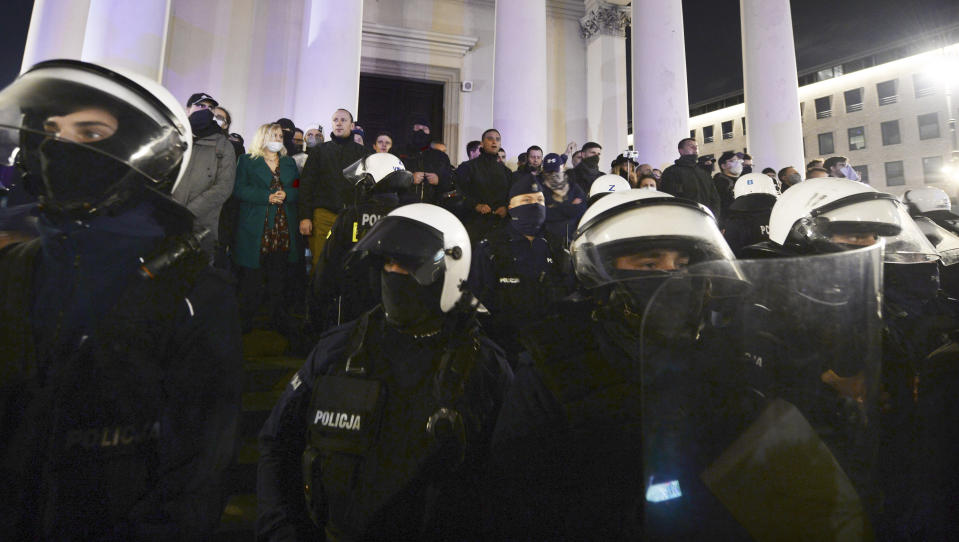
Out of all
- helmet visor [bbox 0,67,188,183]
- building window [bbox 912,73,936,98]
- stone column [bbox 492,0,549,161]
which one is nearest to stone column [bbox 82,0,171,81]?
stone column [bbox 492,0,549,161]

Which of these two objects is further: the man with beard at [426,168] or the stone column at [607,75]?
the stone column at [607,75]

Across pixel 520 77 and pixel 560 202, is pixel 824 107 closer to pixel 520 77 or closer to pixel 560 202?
pixel 520 77

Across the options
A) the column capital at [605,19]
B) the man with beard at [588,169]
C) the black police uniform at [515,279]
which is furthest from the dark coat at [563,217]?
the column capital at [605,19]

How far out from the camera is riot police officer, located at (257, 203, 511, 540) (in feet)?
5.68

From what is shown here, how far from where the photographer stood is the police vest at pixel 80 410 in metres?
1.15

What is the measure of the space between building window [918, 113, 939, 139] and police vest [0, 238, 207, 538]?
166ft

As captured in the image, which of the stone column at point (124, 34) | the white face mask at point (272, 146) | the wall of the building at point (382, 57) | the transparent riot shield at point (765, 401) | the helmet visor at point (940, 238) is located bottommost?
the transparent riot shield at point (765, 401)

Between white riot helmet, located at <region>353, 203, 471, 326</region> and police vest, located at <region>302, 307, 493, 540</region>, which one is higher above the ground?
white riot helmet, located at <region>353, 203, 471, 326</region>

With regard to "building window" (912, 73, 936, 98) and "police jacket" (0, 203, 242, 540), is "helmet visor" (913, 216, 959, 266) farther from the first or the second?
"building window" (912, 73, 936, 98)

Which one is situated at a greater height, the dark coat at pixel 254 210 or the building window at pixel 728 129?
the building window at pixel 728 129

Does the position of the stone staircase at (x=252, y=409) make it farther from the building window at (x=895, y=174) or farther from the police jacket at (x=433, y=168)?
the building window at (x=895, y=174)

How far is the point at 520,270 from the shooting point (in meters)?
3.78

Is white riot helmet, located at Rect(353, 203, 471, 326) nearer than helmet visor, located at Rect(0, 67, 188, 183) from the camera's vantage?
No

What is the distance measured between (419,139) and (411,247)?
14.6 feet
